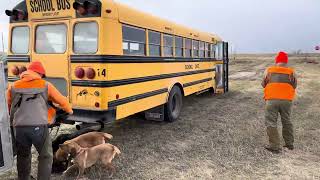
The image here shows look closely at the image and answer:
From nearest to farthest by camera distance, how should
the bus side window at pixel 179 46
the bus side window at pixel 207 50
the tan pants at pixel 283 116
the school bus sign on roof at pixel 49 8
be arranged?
the school bus sign on roof at pixel 49 8 < the tan pants at pixel 283 116 < the bus side window at pixel 179 46 < the bus side window at pixel 207 50

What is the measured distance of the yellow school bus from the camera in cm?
602

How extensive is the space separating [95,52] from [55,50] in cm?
91

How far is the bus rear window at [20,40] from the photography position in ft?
22.5

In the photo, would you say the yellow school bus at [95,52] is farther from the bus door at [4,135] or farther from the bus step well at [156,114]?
the bus door at [4,135]

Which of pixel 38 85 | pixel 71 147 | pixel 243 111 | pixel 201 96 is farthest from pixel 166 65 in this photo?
pixel 201 96

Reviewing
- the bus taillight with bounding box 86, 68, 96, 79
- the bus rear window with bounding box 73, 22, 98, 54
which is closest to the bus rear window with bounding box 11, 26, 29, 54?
the bus rear window with bounding box 73, 22, 98, 54

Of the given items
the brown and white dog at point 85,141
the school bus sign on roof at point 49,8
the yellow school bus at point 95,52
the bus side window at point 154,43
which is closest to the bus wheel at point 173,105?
the yellow school bus at point 95,52

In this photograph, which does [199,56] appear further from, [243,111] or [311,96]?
[311,96]

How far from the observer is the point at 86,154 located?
504 centimetres

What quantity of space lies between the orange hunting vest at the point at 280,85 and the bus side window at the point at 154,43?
233cm

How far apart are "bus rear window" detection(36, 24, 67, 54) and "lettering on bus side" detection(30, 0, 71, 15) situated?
281 millimetres

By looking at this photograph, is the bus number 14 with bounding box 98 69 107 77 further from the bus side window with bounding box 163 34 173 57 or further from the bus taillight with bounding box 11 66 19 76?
the bus side window with bounding box 163 34 173 57

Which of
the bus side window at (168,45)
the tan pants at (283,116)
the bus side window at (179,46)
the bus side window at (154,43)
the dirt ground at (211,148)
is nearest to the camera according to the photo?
the dirt ground at (211,148)

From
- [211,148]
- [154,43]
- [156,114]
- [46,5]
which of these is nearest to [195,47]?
[156,114]
